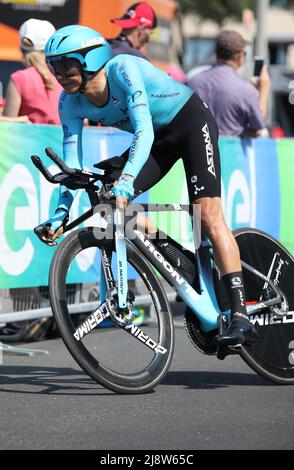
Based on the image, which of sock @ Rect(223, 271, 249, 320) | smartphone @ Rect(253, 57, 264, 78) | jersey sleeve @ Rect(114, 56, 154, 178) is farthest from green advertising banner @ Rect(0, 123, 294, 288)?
jersey sleeve @ Rect(114, 56, 154, 178)

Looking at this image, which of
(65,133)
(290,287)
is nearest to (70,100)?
(65,133)

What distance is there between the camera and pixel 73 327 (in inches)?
218

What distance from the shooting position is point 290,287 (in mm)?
6465

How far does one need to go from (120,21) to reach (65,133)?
12.9 ft

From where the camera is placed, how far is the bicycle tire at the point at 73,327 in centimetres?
550

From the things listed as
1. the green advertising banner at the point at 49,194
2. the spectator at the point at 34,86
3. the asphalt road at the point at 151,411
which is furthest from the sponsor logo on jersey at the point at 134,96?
the spectator at the point at 34,86

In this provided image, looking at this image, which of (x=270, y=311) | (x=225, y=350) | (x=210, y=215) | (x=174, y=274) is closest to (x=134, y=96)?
(x=210, y=215)

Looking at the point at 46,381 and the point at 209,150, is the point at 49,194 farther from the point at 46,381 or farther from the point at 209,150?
the point at 209,150

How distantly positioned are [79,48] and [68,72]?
0.13 m

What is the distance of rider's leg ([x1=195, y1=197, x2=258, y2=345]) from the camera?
5.90 m

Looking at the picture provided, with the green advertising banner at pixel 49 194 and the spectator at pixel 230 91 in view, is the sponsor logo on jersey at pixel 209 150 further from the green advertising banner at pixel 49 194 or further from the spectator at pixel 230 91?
the spectator at pixel 230 91

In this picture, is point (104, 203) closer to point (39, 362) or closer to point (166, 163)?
point (166, 163)
